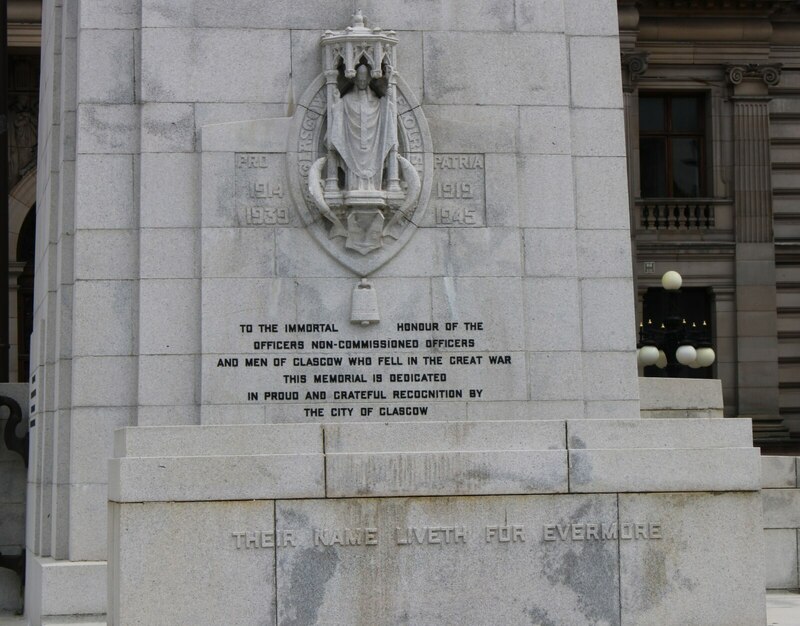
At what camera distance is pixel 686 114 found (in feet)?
171

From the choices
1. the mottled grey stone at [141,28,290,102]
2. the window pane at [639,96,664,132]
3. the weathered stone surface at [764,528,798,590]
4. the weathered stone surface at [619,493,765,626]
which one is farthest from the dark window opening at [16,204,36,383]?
the weathered stone surface at [619,493,765,626]

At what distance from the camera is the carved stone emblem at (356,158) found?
17453mm

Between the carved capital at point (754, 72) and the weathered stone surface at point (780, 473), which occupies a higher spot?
→ the carved capital at point (754, 72)

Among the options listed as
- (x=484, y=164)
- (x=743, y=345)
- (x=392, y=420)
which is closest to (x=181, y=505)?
(x=392, y=420)

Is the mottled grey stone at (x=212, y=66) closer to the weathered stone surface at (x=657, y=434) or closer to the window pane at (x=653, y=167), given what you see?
the weathered stone surface at (x=657, y=434)

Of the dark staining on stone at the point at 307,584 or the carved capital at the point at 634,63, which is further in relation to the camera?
the carved capital at the point at 634,63

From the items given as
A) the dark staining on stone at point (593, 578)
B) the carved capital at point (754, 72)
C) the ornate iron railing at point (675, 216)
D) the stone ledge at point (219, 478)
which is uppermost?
the carved capital at point (754, 72)

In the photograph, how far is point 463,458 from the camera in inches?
567

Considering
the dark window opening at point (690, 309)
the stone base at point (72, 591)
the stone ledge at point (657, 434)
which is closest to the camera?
the stone ledge at point (657, 434)

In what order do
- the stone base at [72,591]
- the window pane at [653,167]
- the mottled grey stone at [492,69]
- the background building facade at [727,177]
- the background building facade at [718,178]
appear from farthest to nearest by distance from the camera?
the window pane at [653,167]
the background building facade at [727,177]
the background building facade at [718,178]
the mottled grey stone at [492,69]
the stone base at [72,591]

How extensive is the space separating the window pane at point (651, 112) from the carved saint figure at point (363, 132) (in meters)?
35.0

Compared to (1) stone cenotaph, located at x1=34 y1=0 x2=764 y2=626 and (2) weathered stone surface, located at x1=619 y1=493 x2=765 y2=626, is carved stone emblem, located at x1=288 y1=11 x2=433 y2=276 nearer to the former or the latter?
(1) stone cenotaph, located at x1=34 y1=0 x2=764 y2=626

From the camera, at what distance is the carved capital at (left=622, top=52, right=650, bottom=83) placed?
4962 cm

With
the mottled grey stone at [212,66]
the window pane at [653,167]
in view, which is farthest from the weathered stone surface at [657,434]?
the window pane at [653,167]
